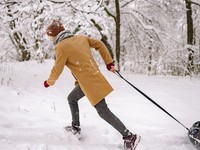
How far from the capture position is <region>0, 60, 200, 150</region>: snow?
15.1ft

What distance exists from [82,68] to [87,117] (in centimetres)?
152

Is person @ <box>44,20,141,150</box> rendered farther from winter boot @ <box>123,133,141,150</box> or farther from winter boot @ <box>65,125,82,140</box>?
winter boot @ <box>65,125,82,140</box>

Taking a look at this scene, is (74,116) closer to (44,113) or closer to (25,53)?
(44,113)

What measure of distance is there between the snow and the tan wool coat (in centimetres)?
82

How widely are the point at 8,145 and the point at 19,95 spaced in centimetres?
240

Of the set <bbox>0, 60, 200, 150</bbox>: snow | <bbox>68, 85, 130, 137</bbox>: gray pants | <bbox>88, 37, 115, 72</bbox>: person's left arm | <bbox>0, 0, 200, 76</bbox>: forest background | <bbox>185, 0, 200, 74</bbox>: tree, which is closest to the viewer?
<bbox>68, 85, 130, 137</bbox>: gray pants

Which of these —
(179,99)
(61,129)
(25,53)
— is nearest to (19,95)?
(61,129)

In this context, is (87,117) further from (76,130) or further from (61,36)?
(61,36)

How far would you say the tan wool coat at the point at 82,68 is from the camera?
4.14 meters

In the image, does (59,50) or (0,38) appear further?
(0,38)

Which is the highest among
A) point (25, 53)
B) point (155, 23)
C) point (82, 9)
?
point (82, 9)

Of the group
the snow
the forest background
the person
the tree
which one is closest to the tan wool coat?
the person

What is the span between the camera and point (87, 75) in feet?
13.9

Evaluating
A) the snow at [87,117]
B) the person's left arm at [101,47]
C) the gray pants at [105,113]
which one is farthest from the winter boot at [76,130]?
the person's left arm at [101,47]
